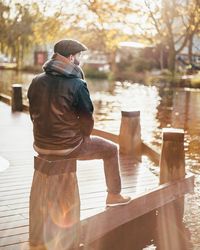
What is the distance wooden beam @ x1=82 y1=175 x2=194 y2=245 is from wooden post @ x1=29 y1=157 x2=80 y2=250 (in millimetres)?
480

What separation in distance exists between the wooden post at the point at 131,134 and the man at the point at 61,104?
4.40 m

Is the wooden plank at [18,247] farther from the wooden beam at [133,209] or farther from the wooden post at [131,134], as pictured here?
the wooden post at [131,134]

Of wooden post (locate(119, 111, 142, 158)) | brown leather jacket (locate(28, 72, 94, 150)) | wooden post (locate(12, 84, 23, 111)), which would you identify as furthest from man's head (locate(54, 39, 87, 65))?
wooden post (locate(12, 84, 23, 111))

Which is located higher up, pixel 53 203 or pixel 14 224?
pixel 53 203

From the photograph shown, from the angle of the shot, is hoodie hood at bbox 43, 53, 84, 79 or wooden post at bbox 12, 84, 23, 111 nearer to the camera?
hoodie hood at bbox 43, 53, 84, 79

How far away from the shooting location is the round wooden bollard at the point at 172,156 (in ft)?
22.6

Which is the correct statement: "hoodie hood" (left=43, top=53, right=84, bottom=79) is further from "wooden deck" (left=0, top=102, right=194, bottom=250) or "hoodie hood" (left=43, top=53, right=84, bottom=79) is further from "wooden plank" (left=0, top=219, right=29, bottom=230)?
"wooden plank" (left=0, top=219, right=29, bottom=230)

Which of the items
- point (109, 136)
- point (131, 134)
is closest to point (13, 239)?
point (131, 134)

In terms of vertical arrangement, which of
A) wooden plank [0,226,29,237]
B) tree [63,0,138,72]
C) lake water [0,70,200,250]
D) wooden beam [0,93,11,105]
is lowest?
lake water [0,70,200,250]

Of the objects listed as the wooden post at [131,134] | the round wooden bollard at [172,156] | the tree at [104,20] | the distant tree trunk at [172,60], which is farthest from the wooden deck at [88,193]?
the distant tree trunk at [172,60]

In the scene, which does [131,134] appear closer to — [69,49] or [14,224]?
[14,224]

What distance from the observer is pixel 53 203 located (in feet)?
15.3

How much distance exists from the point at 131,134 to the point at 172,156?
94.0 inches

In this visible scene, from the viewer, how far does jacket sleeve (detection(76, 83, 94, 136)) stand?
4.62 meters
